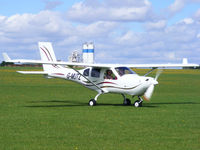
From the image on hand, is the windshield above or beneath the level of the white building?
beneath

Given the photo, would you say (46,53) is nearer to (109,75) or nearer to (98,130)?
(109,75)

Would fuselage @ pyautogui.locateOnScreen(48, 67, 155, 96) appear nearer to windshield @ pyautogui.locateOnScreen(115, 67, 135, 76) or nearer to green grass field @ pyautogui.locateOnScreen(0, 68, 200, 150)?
windshield @ pyautogui.locateOnScreen(115, 67, 135, 76)

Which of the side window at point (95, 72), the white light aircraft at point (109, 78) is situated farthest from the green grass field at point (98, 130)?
the side window at point (95, 72)

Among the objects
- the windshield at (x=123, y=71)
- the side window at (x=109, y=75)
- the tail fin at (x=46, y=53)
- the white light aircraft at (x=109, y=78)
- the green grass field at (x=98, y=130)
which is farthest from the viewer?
the tail fin at (x=46, y=53)

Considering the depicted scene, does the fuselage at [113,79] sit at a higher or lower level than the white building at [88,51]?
lower

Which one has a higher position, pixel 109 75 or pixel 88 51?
pixel 88 51

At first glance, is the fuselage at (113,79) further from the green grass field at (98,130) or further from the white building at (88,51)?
the white building at (88,51)

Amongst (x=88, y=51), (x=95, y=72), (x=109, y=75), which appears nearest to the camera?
(x=109, y=75)

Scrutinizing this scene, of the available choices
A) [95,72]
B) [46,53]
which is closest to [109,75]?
[95,72]

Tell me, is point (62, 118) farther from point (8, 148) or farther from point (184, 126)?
point (8, 148)

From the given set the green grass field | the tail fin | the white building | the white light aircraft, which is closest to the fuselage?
the white light aircraft

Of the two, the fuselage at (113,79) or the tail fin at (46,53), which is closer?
the fuselage at (113,79)

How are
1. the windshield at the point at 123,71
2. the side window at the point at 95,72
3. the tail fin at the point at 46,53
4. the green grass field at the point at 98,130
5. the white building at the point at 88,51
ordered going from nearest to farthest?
the green grass field at the point at 98,130 < the windshield at the point at 123,71 < the side window at the point at 95,72 < the tail fin at the point at 46,53 < the white building at the point at 88,51

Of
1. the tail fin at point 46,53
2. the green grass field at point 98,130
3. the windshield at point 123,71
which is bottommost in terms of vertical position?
the green grass field at point 98,130
